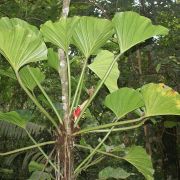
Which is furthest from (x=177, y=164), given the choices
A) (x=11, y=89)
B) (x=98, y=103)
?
(x=11, y=89)

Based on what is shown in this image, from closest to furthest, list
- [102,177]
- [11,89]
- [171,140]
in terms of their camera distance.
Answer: [102,177], [171,140], [11,89]

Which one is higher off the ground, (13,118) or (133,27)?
(133,27)

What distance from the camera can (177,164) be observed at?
4.29m

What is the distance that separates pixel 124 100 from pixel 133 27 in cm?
28

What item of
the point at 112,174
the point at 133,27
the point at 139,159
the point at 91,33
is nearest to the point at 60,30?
the point at 91,33

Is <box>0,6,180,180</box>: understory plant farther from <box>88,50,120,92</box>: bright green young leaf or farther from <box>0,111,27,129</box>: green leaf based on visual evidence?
<box>88,50,120,92</box>: bright green young leaf

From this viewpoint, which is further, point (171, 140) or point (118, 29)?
point (171, 140)

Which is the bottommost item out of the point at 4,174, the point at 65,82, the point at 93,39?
the point at 4,174

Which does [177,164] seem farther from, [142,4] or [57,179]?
[57,179]

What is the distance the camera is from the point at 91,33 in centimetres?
123

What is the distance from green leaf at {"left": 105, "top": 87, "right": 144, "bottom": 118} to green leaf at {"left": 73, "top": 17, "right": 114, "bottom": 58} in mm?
194

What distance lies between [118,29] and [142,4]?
1.87m

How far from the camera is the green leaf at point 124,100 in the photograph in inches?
50.6

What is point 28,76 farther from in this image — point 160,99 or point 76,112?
point 160,99
